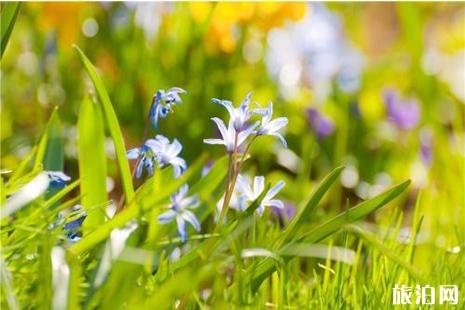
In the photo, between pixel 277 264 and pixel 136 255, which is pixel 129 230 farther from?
pixel 277 264

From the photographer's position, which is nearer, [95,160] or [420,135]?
[95,160]

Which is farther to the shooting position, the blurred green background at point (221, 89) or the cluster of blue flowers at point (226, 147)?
the blurred green background at point (221, 89)

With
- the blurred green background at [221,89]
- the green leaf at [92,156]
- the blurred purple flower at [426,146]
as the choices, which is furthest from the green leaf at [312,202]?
the blurred purple flower at [426,146]

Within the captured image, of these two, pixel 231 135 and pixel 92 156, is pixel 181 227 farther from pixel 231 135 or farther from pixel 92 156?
pixel 92 156

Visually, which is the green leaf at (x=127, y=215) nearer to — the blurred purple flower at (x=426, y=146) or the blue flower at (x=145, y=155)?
the blue flower at (x=145, y=155)

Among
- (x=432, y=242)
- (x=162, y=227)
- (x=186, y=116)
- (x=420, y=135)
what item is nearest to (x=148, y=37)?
(x=186, y=116)

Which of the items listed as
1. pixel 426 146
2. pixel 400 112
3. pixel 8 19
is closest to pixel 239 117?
pixel 8 19

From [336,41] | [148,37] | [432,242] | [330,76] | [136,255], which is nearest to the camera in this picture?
[136,255]
